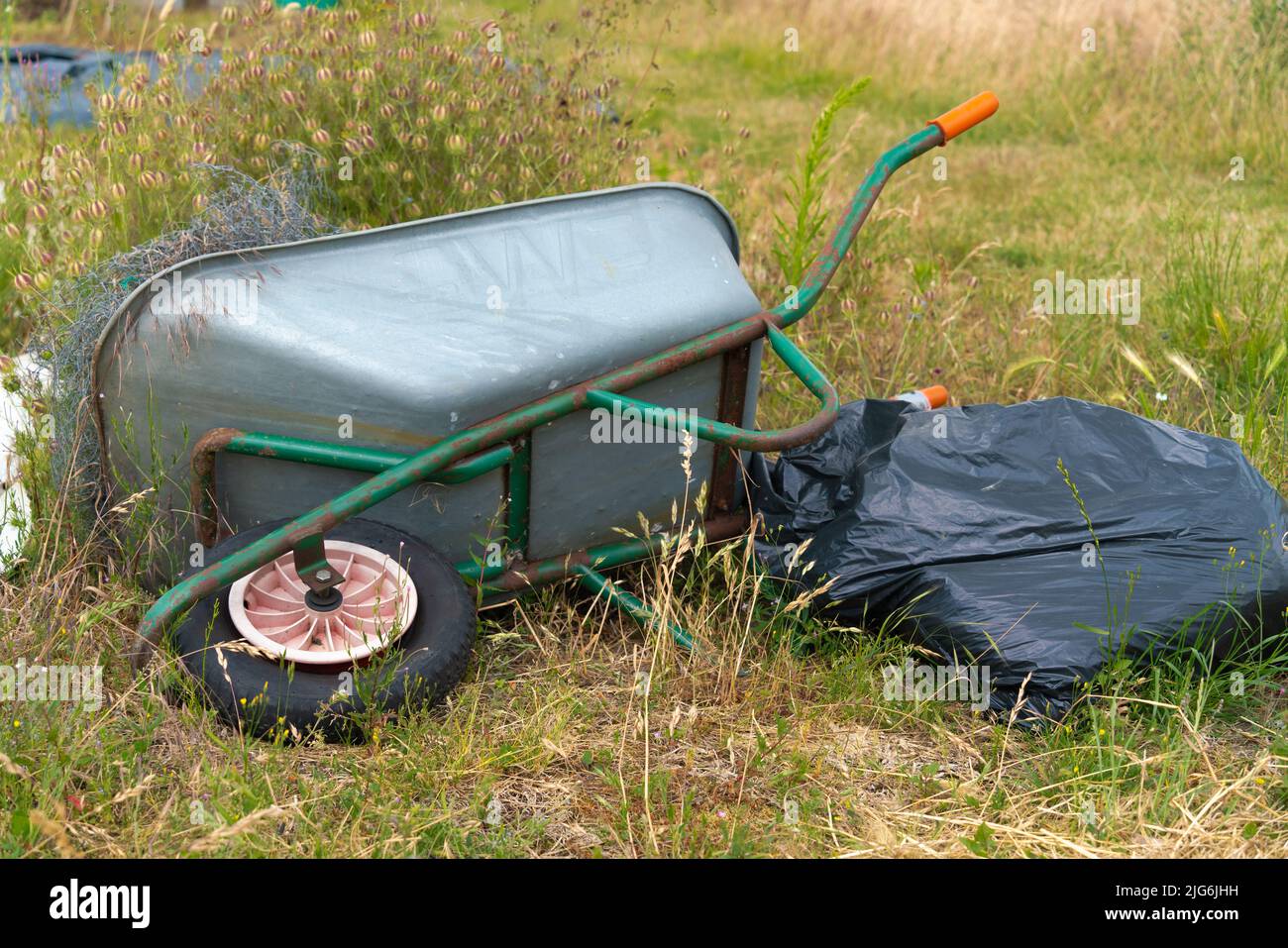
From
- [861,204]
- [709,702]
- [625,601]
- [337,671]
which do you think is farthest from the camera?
[861,204]

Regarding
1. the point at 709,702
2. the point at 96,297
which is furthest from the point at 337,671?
the point at 96,297

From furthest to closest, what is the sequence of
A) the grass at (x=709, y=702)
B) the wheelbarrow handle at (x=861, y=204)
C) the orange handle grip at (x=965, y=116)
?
the orange handle grip at (x=965, y=116), the wheelbarrow handle at (x=861, y=204), the grass at (x=709, y=702)

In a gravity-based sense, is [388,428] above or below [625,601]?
above

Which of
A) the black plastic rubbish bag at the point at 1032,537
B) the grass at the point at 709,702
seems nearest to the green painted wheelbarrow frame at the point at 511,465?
the grass at the point at 709,702

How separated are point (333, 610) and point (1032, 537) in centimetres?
146

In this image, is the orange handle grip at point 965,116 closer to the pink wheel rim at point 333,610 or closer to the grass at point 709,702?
the grass at point 709,702

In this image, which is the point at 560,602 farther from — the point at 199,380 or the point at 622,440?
the point at 199,380

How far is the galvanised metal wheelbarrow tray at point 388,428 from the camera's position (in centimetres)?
224

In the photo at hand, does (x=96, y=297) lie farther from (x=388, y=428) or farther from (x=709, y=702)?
(x=709, y=702)

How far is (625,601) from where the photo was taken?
8.55 feet

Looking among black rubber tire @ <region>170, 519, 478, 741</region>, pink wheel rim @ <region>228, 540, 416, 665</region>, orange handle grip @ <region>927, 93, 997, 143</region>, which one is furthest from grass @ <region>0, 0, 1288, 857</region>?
orange handle grip @ <region>927, 93, 997, 143</region>

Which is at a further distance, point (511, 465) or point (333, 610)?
point (511, 465)

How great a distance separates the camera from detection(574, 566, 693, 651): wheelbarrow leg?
2564 mm

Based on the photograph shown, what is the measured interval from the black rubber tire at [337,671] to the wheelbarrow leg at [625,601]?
34cm
